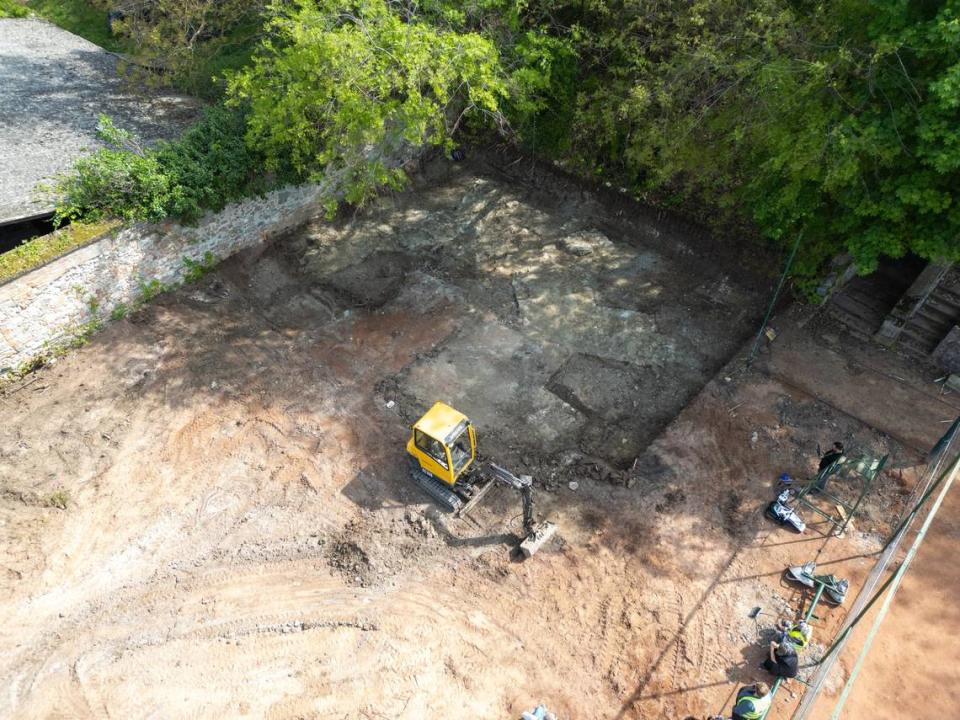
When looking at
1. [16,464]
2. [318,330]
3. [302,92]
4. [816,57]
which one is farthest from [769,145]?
[16,464]

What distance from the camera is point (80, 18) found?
75.4ft

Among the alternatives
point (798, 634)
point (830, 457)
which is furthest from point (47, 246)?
point (830, 457)

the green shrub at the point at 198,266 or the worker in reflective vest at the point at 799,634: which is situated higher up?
the worker in reflective vest at the point at 799,634

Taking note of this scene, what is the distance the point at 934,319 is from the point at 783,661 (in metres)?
9.42

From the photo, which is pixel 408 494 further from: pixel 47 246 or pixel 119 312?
pixel 47 246

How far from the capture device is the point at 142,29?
16.8 meters

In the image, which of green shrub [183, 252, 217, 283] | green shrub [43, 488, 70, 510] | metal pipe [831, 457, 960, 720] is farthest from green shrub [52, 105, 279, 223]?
metal pipe [831, 457, 960, 720]

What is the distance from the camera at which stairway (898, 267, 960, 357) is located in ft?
41.9

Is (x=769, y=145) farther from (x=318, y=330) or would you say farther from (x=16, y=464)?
(x=16, y=464)

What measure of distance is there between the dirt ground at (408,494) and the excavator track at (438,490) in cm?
29

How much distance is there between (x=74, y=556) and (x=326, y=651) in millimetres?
5039

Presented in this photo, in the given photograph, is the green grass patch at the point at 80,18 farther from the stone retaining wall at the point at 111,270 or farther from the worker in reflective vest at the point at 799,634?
the worker in reflective vest at the point at 799,634

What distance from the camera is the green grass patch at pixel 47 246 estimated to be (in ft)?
40.3

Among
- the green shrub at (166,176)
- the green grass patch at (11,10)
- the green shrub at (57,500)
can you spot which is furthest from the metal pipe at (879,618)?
the green grass patch at (11,10)
